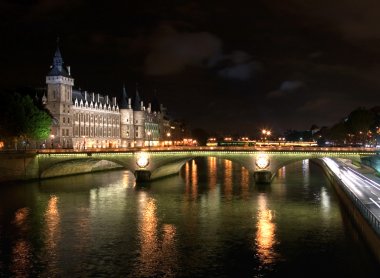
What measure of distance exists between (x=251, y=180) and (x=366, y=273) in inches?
2453

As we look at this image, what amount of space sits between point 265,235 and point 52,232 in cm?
1907

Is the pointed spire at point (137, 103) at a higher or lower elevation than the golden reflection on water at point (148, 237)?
higher

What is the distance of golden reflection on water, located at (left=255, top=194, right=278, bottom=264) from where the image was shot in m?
41.6

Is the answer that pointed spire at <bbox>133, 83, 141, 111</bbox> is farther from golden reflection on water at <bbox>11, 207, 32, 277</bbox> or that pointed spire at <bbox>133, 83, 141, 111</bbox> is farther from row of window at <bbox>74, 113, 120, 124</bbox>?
golden reflection on water at <bbox>11, 207, 32, 277</bbox>

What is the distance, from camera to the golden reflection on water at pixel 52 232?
135ft

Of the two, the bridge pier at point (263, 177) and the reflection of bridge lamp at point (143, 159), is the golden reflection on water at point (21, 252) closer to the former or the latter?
the reflection of bridge lamp at point (143, 159)

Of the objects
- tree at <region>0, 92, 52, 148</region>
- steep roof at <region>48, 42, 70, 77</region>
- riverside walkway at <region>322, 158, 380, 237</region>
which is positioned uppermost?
steep roof at <region>48, 42, 70, 77</region>

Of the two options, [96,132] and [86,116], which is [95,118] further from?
[86,116]

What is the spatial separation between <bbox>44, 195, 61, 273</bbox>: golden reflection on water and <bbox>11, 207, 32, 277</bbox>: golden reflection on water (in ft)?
4.87

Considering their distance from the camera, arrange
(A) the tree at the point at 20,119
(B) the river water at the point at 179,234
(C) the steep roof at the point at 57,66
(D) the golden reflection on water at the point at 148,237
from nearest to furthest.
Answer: (B) the river water at the point at 179,234 → (D) the golden reflection on water at the point at 148,237 → (A) the tree at the point at 20,119 → (C) the steep roof at the point at 57,66

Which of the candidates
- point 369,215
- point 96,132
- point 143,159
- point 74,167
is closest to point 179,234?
point 369,215

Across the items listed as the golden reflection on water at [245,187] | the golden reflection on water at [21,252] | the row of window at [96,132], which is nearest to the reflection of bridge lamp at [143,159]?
the golden reflection on water at [245,187]

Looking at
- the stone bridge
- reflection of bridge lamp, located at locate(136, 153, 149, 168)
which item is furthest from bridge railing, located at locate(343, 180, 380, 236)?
reflection of bridge lamp, located at locate(136, 153, 149, 168)

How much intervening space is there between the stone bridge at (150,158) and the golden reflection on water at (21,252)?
3820 cm
